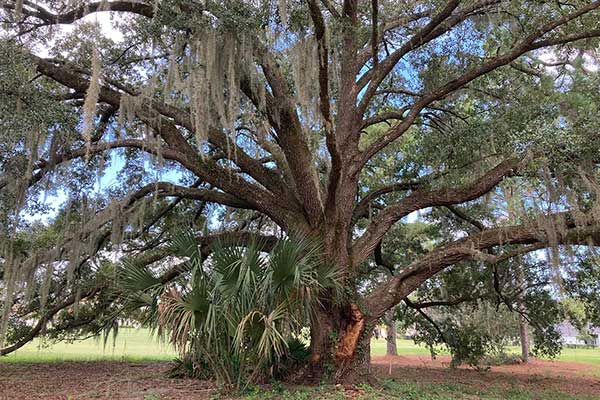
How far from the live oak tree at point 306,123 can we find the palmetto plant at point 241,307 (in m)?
1.10

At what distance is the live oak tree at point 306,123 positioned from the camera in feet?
21.4

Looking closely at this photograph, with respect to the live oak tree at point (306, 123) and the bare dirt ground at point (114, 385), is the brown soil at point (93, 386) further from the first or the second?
the live oak tree at point (306, 123)

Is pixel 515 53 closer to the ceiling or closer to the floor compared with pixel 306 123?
closer to the ceiling

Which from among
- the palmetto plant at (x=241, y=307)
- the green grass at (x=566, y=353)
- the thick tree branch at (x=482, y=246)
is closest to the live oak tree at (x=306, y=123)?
the thick tree branch at (x=482, y=246)

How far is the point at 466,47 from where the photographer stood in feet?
30.2

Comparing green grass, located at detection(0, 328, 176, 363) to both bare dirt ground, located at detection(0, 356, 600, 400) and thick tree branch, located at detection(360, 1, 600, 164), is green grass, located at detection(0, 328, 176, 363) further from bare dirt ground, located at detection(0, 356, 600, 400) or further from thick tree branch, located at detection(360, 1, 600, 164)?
thick tree branch, located at detection(360, 1, 600, 164)

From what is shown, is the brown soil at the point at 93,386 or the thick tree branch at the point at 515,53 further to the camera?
the thick tree branch at the point at 515,53

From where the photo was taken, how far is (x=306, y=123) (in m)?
6.86

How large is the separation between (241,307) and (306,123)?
2.81 metres

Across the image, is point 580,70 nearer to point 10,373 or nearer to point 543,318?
point 543,318

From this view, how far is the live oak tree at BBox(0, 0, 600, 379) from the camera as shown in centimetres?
651

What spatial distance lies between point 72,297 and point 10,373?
2439 millimetres

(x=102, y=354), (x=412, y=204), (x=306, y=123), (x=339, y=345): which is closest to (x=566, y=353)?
(x=102, y=354)

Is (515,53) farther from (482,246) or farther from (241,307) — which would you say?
(241,307)
